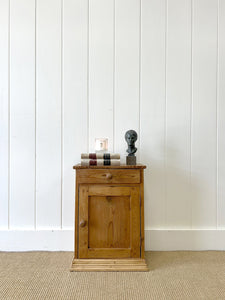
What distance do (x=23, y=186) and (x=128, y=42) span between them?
1352 millimetres

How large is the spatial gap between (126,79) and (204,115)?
66 centimetres

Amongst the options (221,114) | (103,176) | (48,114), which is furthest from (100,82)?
(221,114)

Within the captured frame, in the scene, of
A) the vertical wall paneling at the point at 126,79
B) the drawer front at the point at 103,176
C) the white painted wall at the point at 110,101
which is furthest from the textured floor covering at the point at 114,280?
the vertical wall paneling at the point at 126,79

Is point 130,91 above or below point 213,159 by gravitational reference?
above

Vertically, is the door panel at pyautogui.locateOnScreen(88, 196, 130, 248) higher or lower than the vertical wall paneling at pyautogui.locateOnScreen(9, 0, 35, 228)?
lower

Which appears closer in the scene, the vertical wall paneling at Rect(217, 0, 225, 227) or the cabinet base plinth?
the cabinet base plinth

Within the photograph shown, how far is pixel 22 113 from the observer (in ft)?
5.52

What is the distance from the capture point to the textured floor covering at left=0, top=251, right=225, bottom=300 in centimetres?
112

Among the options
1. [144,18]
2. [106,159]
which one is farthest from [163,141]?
[144,18]

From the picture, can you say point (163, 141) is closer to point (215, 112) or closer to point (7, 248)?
point (215, 112)

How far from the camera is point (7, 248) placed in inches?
64.6

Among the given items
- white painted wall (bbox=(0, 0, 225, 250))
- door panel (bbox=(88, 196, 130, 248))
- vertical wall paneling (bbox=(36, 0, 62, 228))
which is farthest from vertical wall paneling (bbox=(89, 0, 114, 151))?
door panel (bbox=(88, 196, 130, 248))

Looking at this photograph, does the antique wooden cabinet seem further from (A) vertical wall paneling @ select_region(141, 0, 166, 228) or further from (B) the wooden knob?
(A) vertical wall paneling @ select_region(141, 0, 166, 228)

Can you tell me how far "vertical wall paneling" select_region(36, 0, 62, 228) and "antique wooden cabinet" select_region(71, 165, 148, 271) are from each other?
1.17 feet
